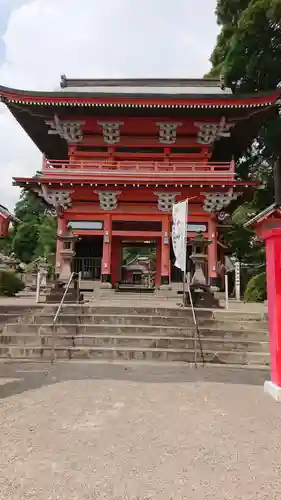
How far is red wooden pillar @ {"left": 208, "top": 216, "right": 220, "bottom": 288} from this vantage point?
16.5 m

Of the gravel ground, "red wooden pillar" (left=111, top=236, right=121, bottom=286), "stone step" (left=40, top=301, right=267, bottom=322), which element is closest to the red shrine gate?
"red wooden pillar" (left=111, top=236, right=121, bottom=286)

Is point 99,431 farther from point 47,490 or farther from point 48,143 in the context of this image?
point 48,143

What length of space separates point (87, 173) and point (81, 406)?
13520mm

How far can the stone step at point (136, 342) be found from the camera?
845 centimetres

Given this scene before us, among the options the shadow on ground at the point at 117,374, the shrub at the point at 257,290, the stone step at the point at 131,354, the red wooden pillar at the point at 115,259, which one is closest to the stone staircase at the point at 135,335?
the stone step at the point at 131,354

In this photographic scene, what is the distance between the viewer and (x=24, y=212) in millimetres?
46719

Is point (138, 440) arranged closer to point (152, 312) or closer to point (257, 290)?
point (152, 312)

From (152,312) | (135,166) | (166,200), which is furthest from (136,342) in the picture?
(135,166)

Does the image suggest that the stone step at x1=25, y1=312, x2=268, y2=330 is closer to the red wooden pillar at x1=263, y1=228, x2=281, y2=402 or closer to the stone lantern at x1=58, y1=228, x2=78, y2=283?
the stone lantern at x1=58, y1=228, x2=78, y2=283

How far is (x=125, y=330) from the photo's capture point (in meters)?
9.04

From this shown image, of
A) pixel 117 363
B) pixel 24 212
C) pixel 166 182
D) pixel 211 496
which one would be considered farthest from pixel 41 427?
pixel 24 212

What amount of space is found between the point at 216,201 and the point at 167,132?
4123 mm

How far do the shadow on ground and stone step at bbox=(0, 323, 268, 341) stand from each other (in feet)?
4.39

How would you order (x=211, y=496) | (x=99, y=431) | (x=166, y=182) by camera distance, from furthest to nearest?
(x=166, y=182), (x=99, y=431), (x=211, y=496)
